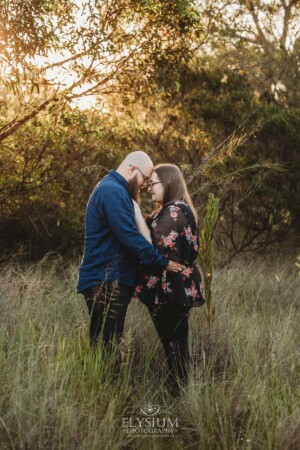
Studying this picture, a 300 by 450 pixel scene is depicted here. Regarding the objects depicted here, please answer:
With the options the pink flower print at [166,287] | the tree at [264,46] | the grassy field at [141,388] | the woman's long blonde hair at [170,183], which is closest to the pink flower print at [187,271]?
the pink flower print at [166,287]

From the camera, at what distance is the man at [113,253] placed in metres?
4.03

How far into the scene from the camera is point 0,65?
230 inches

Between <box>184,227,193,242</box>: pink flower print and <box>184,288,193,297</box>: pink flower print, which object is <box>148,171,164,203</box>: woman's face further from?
<box>184,288,193,297</box>: pink flower print

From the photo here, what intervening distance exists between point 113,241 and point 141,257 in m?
0.26

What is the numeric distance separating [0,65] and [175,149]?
4.70m

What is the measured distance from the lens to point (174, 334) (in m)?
4.32

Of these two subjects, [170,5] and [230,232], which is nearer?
[170,5]

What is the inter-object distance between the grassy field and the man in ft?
0.66

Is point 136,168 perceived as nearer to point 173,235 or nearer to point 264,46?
point 173,235

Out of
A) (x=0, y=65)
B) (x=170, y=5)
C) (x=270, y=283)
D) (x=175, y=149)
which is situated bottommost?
(x=270, y=283)

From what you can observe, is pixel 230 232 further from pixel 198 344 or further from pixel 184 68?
pixel 198 344

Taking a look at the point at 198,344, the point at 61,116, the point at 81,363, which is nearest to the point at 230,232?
the point at 61,116

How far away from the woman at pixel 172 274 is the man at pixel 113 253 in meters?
0.11

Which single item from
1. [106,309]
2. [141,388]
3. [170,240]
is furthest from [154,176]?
[141,388]
